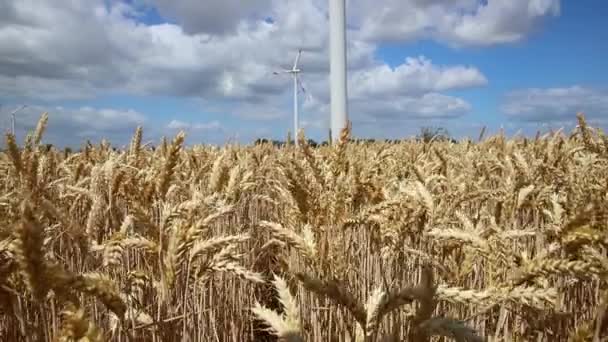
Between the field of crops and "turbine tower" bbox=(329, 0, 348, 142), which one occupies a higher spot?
"turbine tower" bbox=(329, 0, 348, 142)

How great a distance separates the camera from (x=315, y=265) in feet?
5.58

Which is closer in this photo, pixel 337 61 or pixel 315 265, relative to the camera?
pixel 315 265

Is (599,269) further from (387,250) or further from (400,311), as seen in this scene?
(387,250)

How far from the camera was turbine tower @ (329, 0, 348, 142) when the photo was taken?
1111cm

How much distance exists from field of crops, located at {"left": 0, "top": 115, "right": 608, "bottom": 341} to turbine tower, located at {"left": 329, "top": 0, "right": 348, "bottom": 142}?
815 centimetres

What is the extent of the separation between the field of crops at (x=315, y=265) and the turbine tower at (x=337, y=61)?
8.15 meters

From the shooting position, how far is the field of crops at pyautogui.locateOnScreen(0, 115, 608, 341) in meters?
1.00

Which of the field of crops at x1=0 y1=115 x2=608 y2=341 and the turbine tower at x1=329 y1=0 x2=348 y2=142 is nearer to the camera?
the field of crops at x1=0 y1=115 x2=608 y2=341

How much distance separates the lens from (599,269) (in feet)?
3.80

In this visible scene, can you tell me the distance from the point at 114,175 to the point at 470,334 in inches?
76.2

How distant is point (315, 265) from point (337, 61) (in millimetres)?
9992

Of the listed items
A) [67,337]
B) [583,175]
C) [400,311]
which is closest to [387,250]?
[400,311]

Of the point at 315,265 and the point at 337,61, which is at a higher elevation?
the point at 337,61

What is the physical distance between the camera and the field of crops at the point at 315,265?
39.4 inches
